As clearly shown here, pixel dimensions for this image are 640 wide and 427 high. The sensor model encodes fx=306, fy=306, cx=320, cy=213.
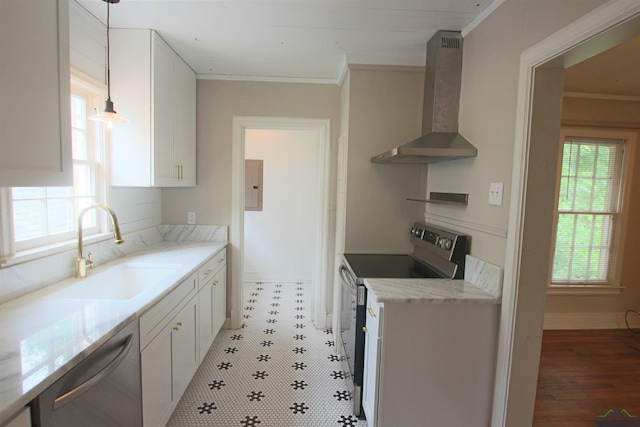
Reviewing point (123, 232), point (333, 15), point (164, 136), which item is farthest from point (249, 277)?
point (333, 15)

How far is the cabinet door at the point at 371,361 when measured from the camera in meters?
1.55

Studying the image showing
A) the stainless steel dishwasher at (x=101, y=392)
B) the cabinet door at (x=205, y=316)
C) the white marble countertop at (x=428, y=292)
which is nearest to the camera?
the stainless steel dishwasher at (x=101, y=392)

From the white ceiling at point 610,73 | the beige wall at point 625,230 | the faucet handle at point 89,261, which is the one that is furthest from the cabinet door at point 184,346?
the beige wall at point 625,230

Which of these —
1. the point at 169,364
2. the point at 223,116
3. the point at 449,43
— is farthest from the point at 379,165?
the point at 169,364

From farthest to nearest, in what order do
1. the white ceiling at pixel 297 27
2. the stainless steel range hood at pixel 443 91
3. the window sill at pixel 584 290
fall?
the window sill at pixel 584 290 → the stainless steel range hood at pixel 443 91 → the white ceiling at pixel 297 27

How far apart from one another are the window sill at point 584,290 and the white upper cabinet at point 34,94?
398 cm

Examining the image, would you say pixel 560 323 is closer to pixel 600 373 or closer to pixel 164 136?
pixel 600 373

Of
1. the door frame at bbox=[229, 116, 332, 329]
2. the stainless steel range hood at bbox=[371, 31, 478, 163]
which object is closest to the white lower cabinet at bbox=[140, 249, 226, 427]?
the door frame at bbox=[229, 116, 332, 329]

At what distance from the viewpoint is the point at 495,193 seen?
1.56 metres

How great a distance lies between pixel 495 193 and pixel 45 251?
2292 mm

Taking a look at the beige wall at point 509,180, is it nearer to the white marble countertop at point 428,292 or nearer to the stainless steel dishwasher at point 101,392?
the white marble countertop at point 428,292

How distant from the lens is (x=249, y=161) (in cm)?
433

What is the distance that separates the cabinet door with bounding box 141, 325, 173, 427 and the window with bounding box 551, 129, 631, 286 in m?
3.50

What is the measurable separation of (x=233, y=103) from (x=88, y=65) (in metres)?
1.18
